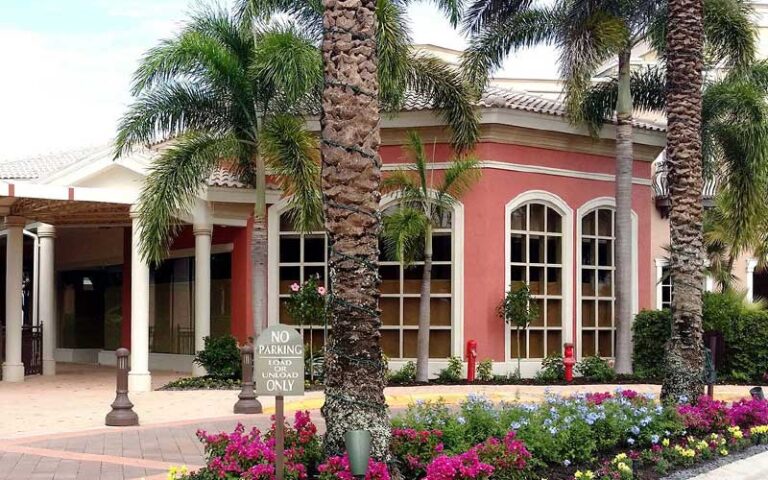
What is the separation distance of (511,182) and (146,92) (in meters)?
7.75

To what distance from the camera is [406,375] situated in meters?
20.4

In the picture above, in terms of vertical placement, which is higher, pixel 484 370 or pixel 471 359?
pixel 471 359

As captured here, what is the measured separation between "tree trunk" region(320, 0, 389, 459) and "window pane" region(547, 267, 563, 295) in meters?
14.2

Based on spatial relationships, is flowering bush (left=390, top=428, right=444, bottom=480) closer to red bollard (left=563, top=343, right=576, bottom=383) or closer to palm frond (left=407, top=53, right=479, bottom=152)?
palm frond (left=407, top=53, right=479, bottom=152)

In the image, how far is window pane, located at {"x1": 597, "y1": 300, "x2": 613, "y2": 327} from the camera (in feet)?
74.6

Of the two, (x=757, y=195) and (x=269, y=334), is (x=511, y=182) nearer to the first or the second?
(x=757, y=195)

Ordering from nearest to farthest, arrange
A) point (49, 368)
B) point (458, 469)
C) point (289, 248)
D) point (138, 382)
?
point (458, 469) → point (138, 382) → point (289, 248) → point (49, 368)

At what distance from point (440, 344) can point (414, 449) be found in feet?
40.9

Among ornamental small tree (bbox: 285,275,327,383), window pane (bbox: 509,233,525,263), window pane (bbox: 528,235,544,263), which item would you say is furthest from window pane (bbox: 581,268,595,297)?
ornamental small tree (bbox: 285,275,327,383)

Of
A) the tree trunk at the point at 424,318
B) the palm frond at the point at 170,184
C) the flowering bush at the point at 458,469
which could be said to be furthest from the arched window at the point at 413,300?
the flowering bush at the point at 458,469

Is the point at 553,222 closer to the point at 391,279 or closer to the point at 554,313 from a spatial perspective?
the point at 554,313

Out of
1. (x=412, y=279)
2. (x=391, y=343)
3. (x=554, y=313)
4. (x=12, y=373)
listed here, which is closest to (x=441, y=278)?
(x=412, y=279)

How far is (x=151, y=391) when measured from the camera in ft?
→ 61.7

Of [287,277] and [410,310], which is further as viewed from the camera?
[287,277]
